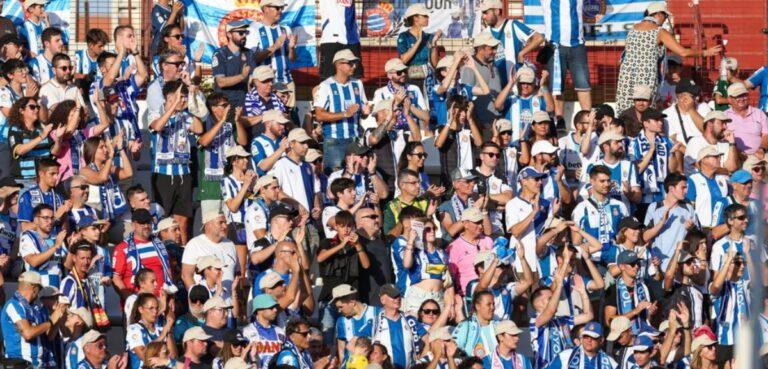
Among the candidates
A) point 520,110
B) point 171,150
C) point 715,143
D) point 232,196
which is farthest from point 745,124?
point 171,150

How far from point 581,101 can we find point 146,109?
4518mm

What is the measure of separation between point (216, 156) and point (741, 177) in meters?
4.97

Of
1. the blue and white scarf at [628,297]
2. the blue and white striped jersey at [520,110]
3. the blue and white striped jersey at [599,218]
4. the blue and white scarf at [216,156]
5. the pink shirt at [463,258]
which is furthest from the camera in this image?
the blue and white striped jersey at [520,110]

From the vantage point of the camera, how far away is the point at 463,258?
12719 mm

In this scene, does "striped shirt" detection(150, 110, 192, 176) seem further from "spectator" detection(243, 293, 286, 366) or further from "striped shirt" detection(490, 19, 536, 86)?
"striped shirt" detection(490, 19, 536, 86)

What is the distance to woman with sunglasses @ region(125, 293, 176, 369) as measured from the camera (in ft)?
36.2

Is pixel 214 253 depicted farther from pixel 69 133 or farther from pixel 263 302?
pixel 69 133

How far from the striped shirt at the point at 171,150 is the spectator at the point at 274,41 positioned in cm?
163

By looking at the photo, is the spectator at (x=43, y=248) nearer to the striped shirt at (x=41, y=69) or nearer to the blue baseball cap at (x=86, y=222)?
the blue baseball cap at (x=86, y=222)

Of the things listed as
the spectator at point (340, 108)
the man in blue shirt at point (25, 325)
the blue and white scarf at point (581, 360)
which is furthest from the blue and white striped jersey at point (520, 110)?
the man in blue shirt at point (25, 325)

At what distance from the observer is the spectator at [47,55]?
1438 cm

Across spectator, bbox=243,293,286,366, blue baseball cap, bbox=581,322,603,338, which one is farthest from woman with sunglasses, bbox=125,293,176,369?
blue baseball cap, bbox=581,322,603,338

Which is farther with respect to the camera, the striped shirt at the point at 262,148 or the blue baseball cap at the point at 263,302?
the striped shirt at the point at 262,148

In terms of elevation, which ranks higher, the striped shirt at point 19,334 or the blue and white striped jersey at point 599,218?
the blue and white striped jersey at point 599,218
